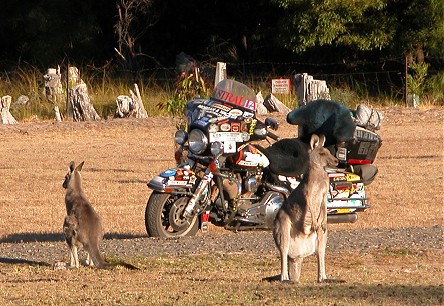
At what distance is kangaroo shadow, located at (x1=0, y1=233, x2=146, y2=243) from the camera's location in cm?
1430

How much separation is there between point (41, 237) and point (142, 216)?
2078mm

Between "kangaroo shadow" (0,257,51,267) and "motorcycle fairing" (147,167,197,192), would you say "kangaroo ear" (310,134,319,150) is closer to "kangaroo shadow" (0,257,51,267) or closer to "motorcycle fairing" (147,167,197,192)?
"kangaroo shadow" (0,257,51,267)

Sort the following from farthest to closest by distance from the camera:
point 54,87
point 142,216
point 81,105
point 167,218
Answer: point 54,87 → point 81,105 → point 142,216 → point 167,218

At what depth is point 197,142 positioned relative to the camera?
1319cm

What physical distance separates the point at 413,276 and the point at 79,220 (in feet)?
9.99

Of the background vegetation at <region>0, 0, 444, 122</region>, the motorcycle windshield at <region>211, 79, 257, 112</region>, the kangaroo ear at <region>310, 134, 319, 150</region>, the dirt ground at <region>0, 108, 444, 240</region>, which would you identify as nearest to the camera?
the kangaroo ear at <region>310, 134, 319, 150</region>

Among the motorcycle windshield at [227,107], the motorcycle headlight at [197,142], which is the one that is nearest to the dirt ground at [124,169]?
the motorcycle headlight at [197,142]

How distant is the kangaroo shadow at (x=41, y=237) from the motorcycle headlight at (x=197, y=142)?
1.50 m

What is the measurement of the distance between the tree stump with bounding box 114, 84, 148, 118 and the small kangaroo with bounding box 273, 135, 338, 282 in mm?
22075

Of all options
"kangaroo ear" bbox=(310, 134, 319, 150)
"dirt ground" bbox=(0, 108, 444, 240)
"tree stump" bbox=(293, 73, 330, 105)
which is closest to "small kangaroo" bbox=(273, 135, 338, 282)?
"kangaroo ear" bbox=(310, 134, 319, 150)

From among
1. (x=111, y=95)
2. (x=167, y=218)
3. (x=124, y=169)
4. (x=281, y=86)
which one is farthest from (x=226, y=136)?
(x=111, y=95)

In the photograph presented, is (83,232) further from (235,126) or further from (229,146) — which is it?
(235,126)

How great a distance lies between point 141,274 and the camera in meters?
Answer: 10.3

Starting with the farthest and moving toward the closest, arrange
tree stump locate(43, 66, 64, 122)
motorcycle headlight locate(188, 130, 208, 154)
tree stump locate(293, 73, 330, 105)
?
tree stump locate(43, 66, 64, 122)
tree stump locate(293, 73, 330, 105)
motorcycle headlight locate(188, 130, 208, 154)
